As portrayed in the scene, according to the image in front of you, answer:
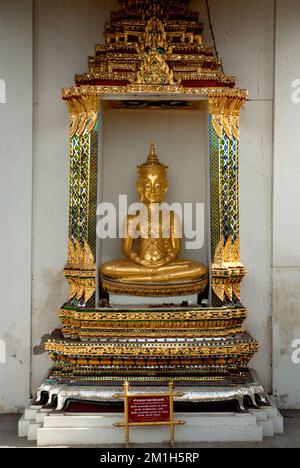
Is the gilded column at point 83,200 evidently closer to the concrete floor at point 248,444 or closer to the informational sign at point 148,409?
the informational sign at point 148,409

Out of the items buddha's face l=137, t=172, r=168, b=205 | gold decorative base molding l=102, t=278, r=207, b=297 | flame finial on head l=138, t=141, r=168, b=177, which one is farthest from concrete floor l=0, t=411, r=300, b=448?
flame finial on head l=138, t=141, r=168, b=177

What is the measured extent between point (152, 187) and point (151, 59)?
1134mm

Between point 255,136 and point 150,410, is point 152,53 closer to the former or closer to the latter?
point 255,136

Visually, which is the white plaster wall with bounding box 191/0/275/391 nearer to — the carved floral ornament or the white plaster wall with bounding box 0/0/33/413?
the carved floral ornament

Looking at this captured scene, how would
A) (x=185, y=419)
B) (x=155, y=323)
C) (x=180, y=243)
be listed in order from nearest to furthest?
(x=185, y=419) < (x=155, y=323) < (x=180, y=243)

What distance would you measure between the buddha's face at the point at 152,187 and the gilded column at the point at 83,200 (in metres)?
0.60

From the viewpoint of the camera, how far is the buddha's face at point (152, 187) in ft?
16.9

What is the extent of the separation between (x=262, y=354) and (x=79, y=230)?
2.23 meters

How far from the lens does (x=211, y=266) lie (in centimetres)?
475

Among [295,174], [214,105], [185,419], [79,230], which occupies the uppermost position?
[214,105]

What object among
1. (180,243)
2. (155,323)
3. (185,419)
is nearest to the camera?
(185,419)

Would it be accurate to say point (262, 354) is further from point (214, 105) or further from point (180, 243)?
point (214, 105)

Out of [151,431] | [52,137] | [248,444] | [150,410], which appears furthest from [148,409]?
[52,137]

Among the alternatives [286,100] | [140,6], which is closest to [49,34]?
[140,6]
